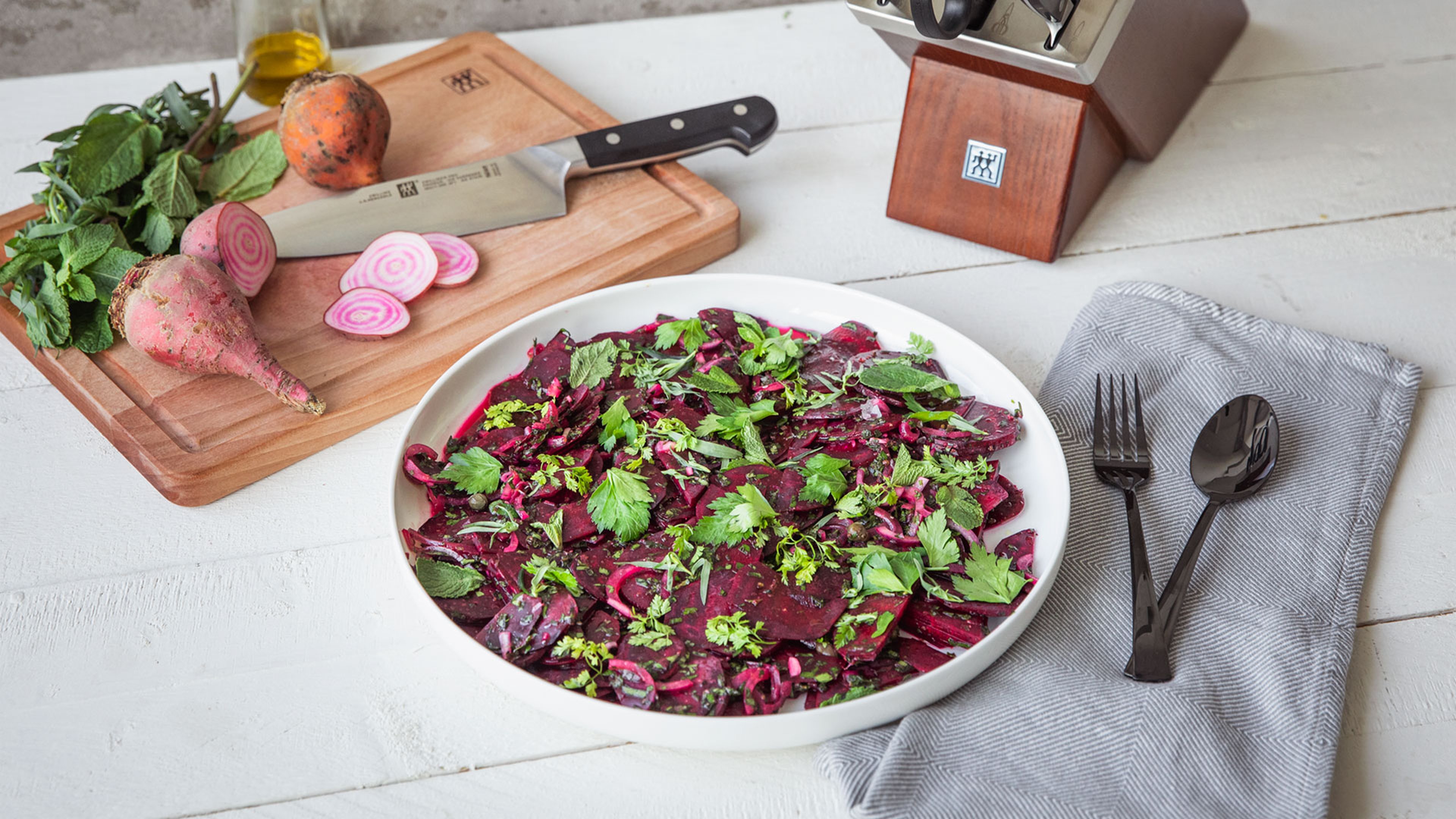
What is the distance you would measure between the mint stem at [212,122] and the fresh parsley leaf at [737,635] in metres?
1.20

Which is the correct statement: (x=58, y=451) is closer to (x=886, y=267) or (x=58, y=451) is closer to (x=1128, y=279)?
(x=886, y=267)

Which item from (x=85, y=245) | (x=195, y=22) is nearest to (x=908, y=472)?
(x=85, y=245)

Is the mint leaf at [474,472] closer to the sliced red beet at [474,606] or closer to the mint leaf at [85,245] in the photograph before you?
the sliced red beet at [474,606]

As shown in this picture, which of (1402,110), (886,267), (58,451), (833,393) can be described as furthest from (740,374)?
(1402,110)

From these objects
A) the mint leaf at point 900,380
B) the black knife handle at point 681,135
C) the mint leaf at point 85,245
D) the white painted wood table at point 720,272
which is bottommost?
the white painted wood table at point 720,272

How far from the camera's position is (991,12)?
147 centimetres

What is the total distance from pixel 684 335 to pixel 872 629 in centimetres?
49

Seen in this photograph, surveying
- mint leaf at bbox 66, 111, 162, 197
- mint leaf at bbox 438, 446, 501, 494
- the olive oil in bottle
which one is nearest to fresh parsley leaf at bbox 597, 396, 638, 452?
mint leaf at bbox 438, 446, 501, 494

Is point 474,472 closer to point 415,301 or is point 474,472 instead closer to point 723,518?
point 723,518

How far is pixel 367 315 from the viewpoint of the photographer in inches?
59.5

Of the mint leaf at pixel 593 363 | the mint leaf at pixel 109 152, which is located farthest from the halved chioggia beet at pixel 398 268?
the mint leaf at pixel 109 152

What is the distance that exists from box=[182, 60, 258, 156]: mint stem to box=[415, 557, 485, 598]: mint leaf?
95 cm

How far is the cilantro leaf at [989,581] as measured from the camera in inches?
44.3

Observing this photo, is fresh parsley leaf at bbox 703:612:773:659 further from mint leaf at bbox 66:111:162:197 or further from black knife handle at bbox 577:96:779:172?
mint leaf at bbox 66:111:162:197
